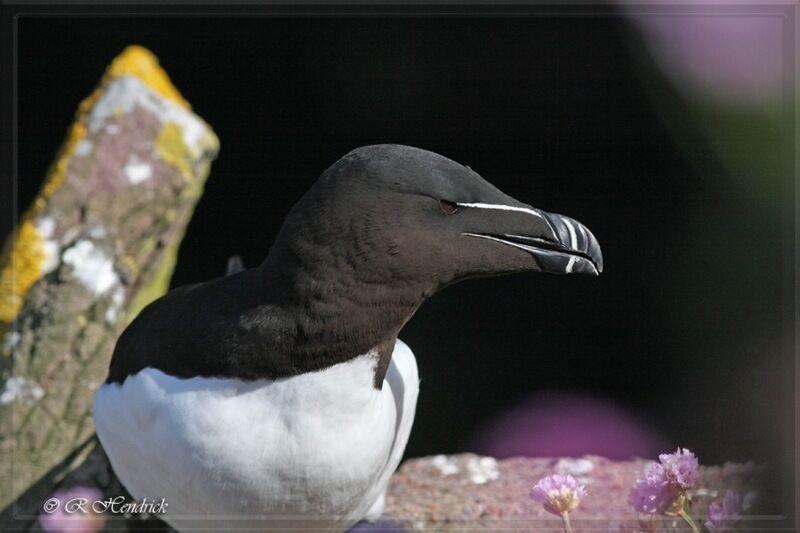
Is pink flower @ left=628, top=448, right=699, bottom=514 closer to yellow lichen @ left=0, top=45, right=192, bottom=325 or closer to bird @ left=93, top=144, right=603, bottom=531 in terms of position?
bird @ left=93, top=144, right=603, bottom=531

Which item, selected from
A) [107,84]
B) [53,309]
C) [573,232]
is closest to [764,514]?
[573,232]

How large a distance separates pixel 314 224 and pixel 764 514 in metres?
1.28

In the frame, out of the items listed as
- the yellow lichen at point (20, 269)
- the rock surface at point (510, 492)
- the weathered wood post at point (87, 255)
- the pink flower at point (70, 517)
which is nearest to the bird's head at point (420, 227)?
the rock surface at point (510, 492)

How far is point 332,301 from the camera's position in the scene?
6.21 feet

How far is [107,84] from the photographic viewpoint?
12.0ft

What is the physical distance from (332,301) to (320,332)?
0.24 ft

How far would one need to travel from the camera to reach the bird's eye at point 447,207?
1.93 m

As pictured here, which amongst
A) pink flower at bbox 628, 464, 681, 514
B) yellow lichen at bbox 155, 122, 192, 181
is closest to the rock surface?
pink flower at bbox 628, 464, 681, 514

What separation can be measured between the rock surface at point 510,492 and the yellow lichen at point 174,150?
4.56 feet

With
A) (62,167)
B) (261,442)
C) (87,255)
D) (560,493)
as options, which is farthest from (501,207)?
(62,167)

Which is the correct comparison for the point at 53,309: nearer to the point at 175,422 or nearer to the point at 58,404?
the point at 58,404

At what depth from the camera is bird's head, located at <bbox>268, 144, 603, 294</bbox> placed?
187 cm

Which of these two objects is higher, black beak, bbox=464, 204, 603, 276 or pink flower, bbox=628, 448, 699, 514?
black beak, bbox=464, 204, 603, 276

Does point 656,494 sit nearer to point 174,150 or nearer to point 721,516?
point 721,516
